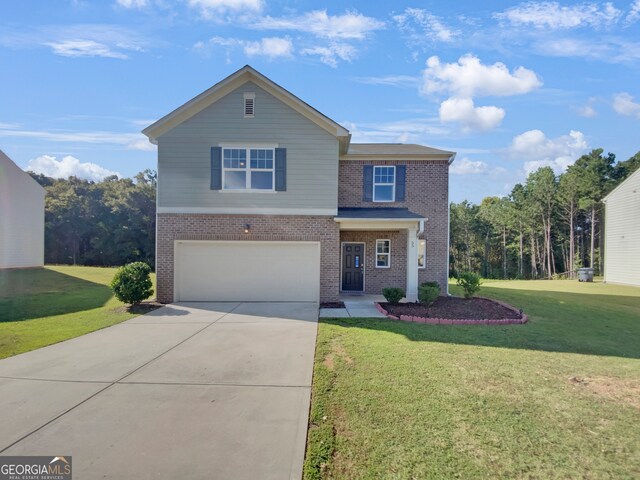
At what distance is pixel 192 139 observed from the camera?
11.3m

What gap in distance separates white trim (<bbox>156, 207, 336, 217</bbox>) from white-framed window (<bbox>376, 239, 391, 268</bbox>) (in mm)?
3348

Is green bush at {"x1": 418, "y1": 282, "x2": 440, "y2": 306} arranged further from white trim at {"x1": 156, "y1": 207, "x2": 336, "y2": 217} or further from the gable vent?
the gable vent

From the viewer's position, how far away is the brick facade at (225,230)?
11.3 m

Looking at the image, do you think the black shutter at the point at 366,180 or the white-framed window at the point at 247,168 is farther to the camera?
the black shutter at the point at 366,180

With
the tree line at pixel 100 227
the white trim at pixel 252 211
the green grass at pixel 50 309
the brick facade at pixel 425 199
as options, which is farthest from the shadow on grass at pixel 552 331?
the tree line at pixel 100 227

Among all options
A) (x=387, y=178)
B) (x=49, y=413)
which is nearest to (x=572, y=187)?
(x=387, y=178)

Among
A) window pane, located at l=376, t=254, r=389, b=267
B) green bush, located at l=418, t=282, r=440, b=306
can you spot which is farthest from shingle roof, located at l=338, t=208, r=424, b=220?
green bush, located at l=418, t=282, r=440, b=306

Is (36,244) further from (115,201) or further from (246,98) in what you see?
(246,98)

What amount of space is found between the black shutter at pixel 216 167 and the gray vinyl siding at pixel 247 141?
5.8 inches

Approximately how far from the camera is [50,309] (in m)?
10.5

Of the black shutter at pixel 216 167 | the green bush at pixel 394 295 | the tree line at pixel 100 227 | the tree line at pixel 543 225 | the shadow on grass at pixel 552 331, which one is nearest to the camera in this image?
the shadow on grass at pixel 552 331

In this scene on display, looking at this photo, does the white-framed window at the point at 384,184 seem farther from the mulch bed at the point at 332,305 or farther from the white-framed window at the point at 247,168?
the mulch bed at the point at 332,305

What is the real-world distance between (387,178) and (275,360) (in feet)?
32.3

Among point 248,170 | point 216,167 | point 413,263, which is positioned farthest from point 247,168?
point 413,263
